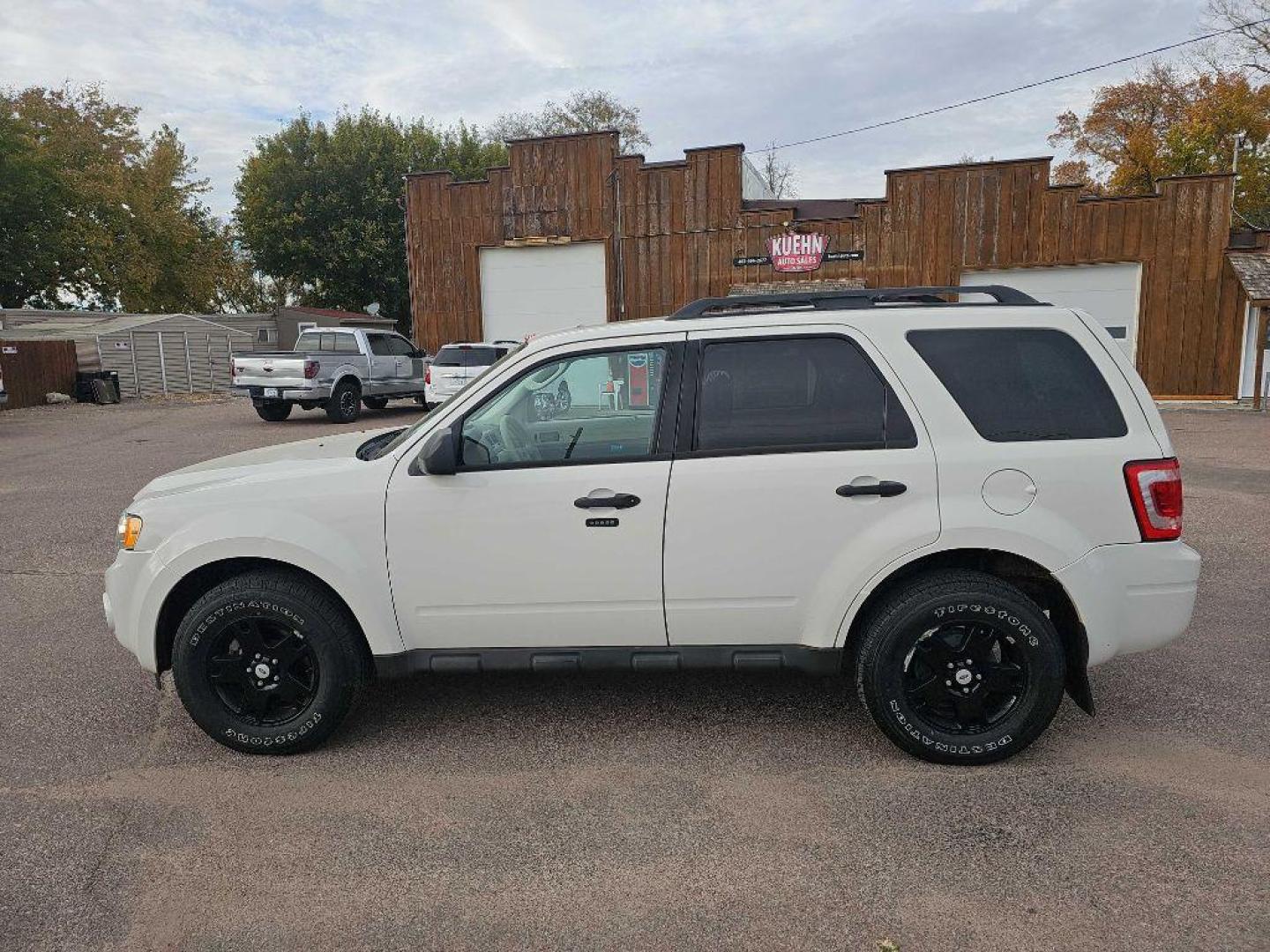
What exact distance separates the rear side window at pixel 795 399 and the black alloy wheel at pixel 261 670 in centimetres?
186

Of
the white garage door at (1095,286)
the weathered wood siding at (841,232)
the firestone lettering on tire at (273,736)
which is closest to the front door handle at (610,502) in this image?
the firestone lettering on tire at (273,736)

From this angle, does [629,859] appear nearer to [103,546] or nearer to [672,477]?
[672,477]

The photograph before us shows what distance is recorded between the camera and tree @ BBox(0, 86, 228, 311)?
112 ft

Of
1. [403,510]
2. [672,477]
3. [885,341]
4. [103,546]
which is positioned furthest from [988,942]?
[103,546]

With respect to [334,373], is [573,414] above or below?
above

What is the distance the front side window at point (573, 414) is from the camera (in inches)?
137

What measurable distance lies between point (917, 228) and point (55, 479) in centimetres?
1698

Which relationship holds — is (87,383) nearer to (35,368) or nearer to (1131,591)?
(35,368)

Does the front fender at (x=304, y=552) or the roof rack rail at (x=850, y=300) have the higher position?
the roof rack rail at (x=850, y=300)

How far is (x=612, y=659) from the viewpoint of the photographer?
3.52 metres

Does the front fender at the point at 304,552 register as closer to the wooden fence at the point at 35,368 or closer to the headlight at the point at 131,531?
the headlight at the point at 131,531

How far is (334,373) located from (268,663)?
14.8 metres

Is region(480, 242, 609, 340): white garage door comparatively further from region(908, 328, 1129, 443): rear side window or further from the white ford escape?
region(908, 328, 1129, 443): rear side window

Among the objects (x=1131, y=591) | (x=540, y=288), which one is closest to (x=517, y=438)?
(x=1131, y=591)
